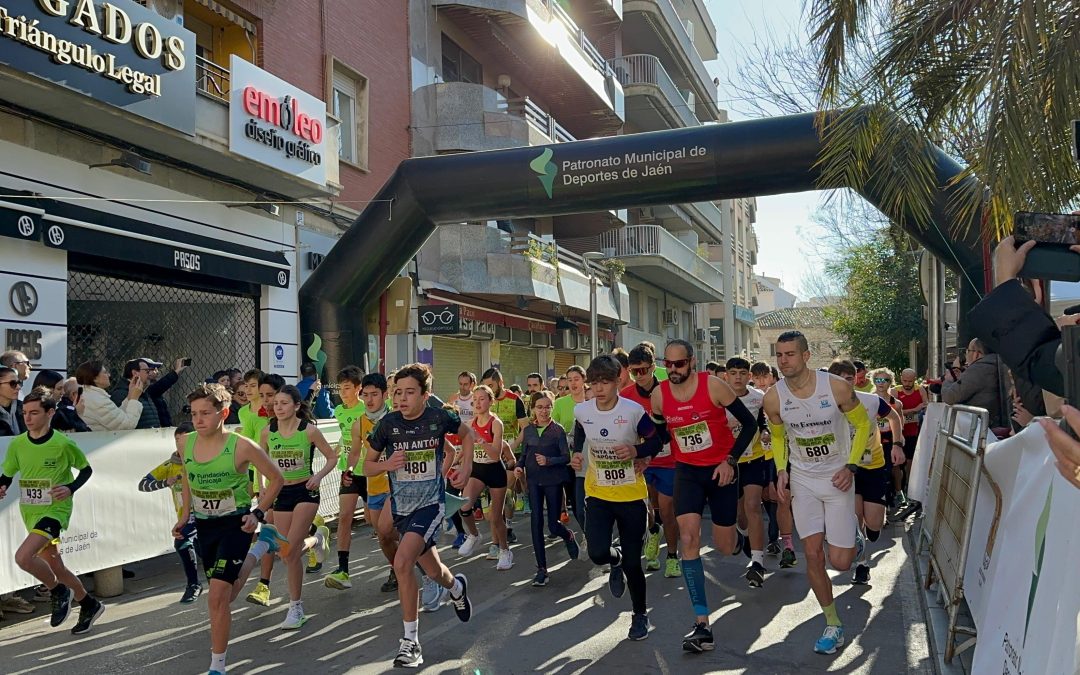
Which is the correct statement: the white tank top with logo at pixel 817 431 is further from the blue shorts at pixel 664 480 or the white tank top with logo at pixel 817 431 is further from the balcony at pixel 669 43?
the balcony at pixel 669 43

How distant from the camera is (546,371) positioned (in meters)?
28.4

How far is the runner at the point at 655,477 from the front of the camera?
8.13 m

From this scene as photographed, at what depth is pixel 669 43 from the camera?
37.3 m

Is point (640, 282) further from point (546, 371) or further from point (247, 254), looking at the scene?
point (247, 254)

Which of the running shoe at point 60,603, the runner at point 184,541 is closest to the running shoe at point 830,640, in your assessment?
the runner at point 184,541

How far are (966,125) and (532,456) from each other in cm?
470

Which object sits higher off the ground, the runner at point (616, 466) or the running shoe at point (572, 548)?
the runner at point (616, 466)

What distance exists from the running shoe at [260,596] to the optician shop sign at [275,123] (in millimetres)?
6925

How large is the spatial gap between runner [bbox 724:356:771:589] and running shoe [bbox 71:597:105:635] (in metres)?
5.15

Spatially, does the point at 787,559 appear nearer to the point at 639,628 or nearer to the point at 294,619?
the point at 639,628

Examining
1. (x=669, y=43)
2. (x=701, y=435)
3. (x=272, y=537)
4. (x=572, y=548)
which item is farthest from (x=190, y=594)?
(x=669, y=43)

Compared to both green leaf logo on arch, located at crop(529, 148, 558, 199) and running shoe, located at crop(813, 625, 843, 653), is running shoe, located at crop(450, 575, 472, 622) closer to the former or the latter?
running shoe, located at crop(813, 625, 843, 653)

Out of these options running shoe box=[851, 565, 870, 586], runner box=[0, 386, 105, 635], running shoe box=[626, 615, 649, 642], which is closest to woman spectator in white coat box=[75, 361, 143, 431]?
runner box=[0, 386, 105, 635]

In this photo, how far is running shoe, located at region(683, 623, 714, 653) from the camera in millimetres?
6027
